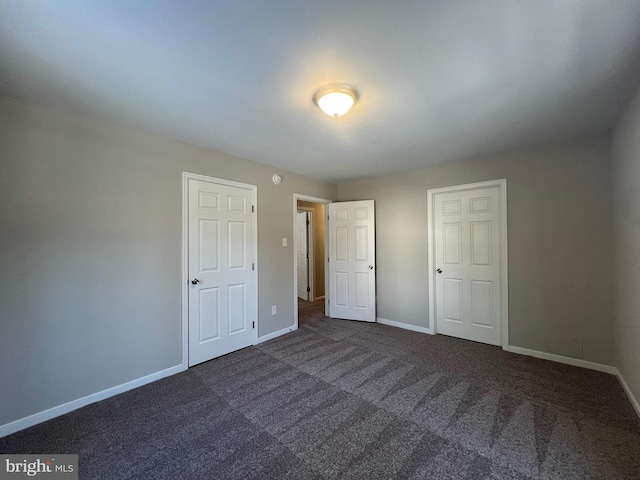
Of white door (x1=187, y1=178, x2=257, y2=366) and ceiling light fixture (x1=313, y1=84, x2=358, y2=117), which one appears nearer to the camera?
ceiling light fixture (x1=313, y1=84, x2=358, y2=117)

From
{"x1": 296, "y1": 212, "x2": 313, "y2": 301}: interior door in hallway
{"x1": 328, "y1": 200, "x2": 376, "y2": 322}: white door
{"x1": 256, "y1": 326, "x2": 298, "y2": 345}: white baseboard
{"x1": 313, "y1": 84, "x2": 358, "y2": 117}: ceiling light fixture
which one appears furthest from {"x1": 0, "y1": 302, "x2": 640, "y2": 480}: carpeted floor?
{"x1": 296, "y1": 212, "x2": 313, "y2": 301}: interior door in hallway

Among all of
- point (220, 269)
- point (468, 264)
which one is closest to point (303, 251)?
point (220, 269)

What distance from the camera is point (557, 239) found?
2.74 m

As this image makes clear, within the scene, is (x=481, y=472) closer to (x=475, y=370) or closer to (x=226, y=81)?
(x=475, y=370)

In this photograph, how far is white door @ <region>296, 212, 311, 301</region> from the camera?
5.95 m

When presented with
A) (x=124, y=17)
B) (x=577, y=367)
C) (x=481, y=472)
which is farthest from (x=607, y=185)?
(x=124, y=17)

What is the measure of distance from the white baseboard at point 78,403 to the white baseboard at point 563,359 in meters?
3.79

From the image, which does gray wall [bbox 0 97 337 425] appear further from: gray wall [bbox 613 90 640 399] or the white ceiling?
gray wall [bbox 613 90 640 399]

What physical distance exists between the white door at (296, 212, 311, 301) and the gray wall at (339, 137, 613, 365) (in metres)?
3.17

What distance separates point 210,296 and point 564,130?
401 centimetres

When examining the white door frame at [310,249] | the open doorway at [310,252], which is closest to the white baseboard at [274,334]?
the open doorway at [310,252]

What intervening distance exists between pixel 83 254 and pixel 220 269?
47.9 inches

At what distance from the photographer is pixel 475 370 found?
8.49ft

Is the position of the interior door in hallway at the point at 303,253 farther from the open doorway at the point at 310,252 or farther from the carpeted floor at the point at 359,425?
the carpeted floor at the point at 359,425
